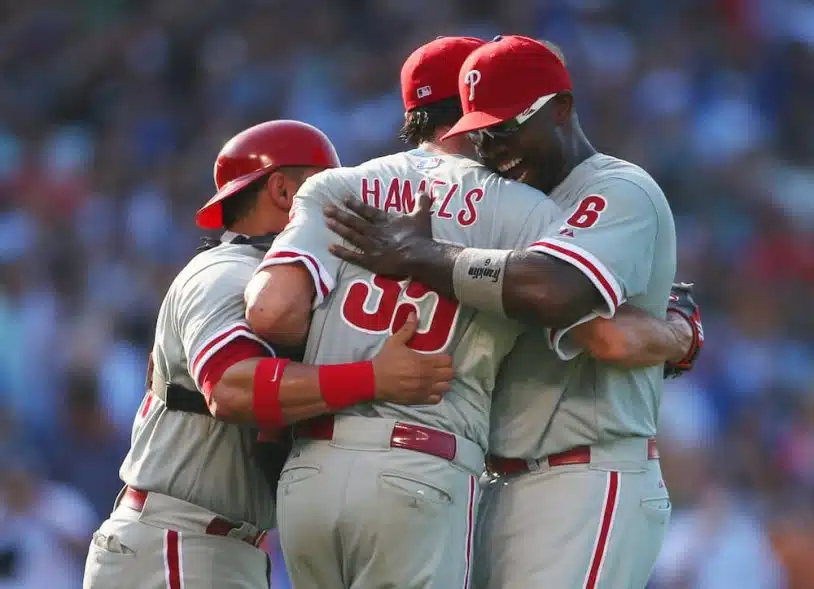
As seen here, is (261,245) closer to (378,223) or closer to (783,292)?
(378,223)

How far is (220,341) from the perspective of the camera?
11.8 ft

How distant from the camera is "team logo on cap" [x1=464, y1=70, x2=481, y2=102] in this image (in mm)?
3719

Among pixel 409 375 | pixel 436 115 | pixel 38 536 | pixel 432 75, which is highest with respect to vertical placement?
pixel 432 75

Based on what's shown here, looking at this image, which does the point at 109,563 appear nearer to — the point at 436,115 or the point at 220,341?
the point at 220,341

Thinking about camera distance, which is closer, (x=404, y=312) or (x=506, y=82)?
(x=404, y=312)

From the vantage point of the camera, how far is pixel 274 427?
3.58 m

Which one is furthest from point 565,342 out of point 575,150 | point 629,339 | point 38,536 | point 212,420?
point 38,536

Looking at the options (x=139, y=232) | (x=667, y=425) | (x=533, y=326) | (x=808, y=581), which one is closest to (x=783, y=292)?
(x=667, y=425)

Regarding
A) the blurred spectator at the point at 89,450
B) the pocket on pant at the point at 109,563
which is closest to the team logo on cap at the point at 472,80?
the pocket on pant at the point at 109,563

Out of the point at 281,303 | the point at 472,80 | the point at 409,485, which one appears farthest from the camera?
the point at 472,80

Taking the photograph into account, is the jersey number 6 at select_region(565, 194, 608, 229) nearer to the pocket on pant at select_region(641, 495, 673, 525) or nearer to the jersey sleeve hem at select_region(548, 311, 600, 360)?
the jersey sleeve hem at select_region(548, 311, 600, 360)

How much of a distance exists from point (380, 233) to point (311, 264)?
0.19 metres

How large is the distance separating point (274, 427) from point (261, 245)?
0.68m

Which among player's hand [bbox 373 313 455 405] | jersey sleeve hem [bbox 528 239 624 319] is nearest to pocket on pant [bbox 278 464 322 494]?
player's hand [bbox 373 313 455 405]
